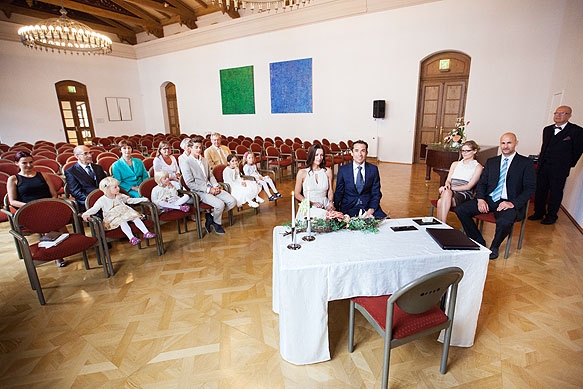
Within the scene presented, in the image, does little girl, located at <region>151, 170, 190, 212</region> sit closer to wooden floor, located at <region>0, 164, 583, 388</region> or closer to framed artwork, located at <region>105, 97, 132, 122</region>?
wooden floor, located at <region>0, 164, 583, 388</region>

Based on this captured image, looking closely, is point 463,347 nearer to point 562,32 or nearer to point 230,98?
point 562,32

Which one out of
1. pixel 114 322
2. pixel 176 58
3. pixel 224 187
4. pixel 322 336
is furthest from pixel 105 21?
pixel 322 336

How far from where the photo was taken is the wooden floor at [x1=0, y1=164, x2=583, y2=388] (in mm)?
1965

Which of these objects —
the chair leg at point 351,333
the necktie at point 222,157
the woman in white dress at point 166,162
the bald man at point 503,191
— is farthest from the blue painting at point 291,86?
the chair leg at point 351,333

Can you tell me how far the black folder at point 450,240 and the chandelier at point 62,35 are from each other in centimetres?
1005

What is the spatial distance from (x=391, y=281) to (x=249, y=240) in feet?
8.17

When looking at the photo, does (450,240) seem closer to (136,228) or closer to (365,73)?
(136,228)

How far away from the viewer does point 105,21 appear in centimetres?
1448

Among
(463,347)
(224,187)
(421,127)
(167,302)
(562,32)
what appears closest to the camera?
(463,347)

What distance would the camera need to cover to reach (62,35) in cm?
800

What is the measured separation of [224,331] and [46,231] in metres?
2.37

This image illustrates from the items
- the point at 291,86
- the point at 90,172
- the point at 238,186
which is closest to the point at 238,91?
the point at 291,86

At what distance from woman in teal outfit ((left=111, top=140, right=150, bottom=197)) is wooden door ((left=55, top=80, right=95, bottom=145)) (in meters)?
12.0

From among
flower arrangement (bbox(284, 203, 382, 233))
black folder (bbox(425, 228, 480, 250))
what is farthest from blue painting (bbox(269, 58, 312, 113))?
black folder (bbox(425, 228, 480, 250))
